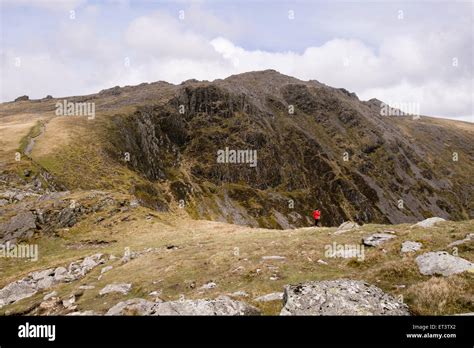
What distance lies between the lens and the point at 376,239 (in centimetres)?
2575

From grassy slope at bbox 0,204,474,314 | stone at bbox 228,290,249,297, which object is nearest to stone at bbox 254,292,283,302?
grassy slope at bbox 0,204,474,314

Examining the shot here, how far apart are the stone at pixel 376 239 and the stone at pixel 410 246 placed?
235 cm

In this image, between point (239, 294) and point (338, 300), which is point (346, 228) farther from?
point (338, 300)

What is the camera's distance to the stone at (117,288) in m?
22.1

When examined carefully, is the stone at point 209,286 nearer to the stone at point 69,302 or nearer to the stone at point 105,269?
the stone at point 69,302

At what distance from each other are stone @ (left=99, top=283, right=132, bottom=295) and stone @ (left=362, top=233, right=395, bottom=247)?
1574 cm

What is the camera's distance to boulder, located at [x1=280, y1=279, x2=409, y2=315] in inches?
516

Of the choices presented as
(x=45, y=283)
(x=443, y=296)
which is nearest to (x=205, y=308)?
(x=443, y=296)

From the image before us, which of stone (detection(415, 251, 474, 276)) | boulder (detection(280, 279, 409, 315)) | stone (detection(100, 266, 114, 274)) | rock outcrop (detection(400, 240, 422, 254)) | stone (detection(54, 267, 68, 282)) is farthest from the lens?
stone (detection(54, 267, 68, 282))

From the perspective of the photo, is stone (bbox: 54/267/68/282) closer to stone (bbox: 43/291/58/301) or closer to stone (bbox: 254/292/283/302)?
stone (bbox: 43/291/58/301)

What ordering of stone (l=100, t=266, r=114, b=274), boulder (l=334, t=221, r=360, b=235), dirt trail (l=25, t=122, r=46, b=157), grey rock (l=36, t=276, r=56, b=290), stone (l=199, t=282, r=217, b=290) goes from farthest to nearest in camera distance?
dirt trail (l=25, t=122, r=46, b=157) < boulder (l=334, t=221, r=360, b=235) < grey rock (l=36, t=276, r=56, b=290) < stone (l=100, t=266, r=114, b=274) < stone (l=199, t=282, r=217, b=290)

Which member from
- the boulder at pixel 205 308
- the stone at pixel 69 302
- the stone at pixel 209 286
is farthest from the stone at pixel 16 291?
the boulder at pixel 205 308
